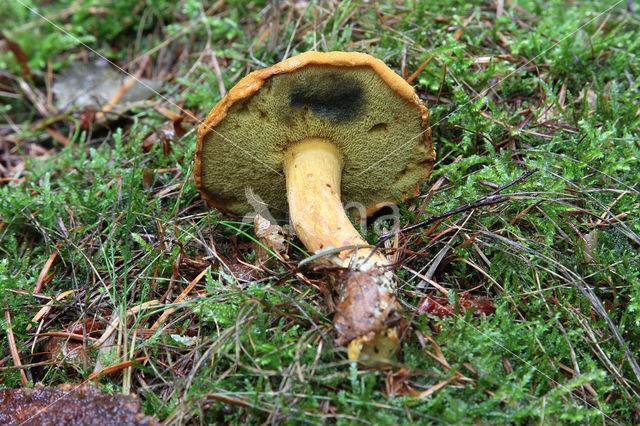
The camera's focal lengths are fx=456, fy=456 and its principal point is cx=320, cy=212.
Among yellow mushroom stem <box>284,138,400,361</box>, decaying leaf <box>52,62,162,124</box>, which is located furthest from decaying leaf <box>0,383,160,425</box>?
decaying leaf <box>52,62,162,124</box>

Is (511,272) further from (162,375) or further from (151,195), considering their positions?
(151,195)

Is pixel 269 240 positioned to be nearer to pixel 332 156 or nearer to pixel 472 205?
pixel 332 156

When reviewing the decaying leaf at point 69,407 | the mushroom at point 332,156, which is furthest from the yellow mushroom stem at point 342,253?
the decaying leaf at point 69,407

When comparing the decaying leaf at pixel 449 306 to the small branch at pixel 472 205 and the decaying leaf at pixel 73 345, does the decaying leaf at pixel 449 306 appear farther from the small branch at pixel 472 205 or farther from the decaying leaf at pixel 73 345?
the decaying leaf at pixel 73 345

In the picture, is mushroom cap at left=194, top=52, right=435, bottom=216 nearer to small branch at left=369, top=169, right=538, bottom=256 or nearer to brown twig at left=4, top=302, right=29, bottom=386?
small branch at left=369, top=169, right=538, bottom=256

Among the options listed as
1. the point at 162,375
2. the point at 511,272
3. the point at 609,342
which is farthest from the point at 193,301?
the point at 609,342

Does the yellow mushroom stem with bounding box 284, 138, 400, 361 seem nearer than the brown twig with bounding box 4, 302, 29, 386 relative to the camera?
Yes
